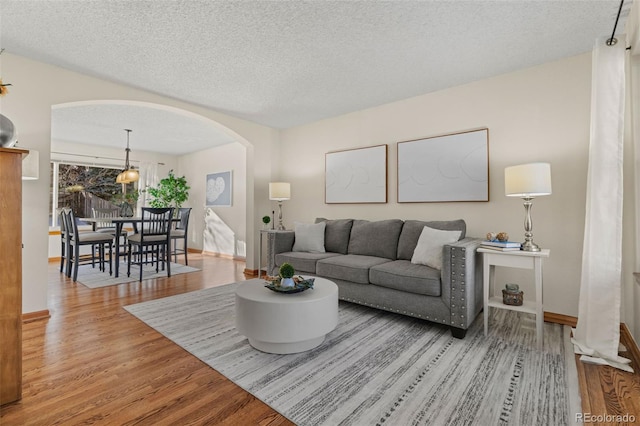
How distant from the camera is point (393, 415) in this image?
147 cm

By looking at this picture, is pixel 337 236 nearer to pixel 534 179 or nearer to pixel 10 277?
pixel 534 179

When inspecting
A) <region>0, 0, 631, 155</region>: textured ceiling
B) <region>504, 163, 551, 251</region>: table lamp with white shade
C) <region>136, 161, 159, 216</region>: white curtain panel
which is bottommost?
<region>504, 163, 551, 251</region>: table lamp with white shade

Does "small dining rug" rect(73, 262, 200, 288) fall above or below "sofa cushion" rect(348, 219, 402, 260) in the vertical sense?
below

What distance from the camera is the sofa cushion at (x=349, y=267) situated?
2893mm

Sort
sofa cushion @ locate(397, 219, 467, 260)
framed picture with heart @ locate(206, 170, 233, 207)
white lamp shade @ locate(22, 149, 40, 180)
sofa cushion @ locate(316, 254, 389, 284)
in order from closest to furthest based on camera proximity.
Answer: white lamp shade @ locate(22, 149, 40, 180) → sofa cushion @ locate(316, 254, 389, 284) → sofa cushion @ locate(397, 219, 467, 260) → framed picture with heart @ locate(206, 170, 233, 207)

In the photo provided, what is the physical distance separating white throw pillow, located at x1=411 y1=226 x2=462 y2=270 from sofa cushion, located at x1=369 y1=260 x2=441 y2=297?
0.21 ft

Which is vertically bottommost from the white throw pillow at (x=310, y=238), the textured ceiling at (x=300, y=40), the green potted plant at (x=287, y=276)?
the green potted plant at (x=287, y=276)

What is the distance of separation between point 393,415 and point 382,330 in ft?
3.49

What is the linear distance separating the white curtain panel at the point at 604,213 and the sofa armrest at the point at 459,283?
736 millimetres

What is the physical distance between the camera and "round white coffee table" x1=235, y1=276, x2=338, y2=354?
1984 millimetres

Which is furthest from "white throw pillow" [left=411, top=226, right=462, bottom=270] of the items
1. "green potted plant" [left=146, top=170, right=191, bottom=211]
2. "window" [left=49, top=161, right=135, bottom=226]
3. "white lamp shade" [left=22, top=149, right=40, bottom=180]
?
"window" [left=49, top=161, right=135, bottom=226]

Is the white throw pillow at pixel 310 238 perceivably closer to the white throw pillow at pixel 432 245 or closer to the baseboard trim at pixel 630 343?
the white throw pillow at pixel 432 245

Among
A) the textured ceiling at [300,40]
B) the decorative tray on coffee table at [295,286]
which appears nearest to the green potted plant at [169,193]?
the textured ceiling at [300,40]

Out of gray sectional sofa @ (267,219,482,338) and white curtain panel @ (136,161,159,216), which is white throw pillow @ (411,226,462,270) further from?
white curtain panel @ (136,161,159,216)
